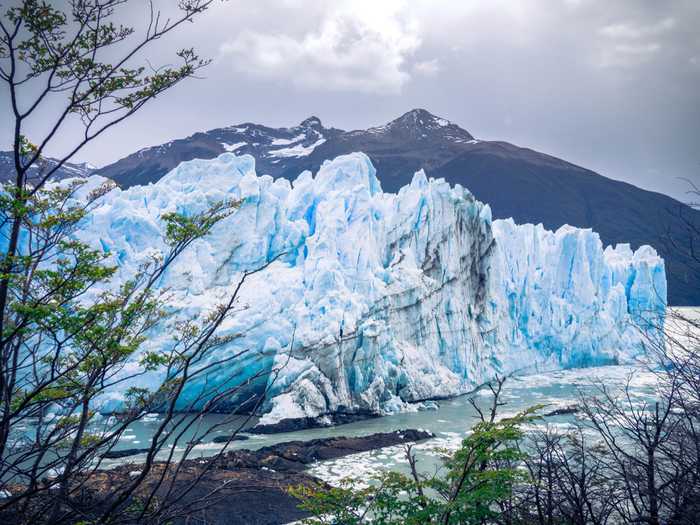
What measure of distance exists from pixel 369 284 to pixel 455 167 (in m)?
76.5

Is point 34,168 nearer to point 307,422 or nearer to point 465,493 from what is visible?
point 307,422

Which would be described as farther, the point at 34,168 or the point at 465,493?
the point at 34,168

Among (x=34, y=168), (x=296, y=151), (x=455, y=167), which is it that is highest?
(x=296, y=151)

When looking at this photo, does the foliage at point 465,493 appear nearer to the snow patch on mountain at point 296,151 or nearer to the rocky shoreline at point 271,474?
the rocky shoreline at point 271,474

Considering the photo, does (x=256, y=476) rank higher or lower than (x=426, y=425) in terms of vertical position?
higher

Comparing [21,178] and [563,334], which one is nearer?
[21,178]

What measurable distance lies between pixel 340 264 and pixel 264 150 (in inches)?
2924

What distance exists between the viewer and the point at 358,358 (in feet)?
59.7

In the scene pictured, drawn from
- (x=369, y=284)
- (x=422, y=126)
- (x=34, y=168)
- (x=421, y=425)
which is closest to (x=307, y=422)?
(x=421, y=425)

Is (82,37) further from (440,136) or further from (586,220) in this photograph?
(440,136)

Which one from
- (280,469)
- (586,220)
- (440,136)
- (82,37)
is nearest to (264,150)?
(440,136)

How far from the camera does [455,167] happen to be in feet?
301

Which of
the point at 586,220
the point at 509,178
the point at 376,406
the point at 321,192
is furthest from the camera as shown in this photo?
the point at 509,178

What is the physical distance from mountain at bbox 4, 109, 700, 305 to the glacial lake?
56418mm
